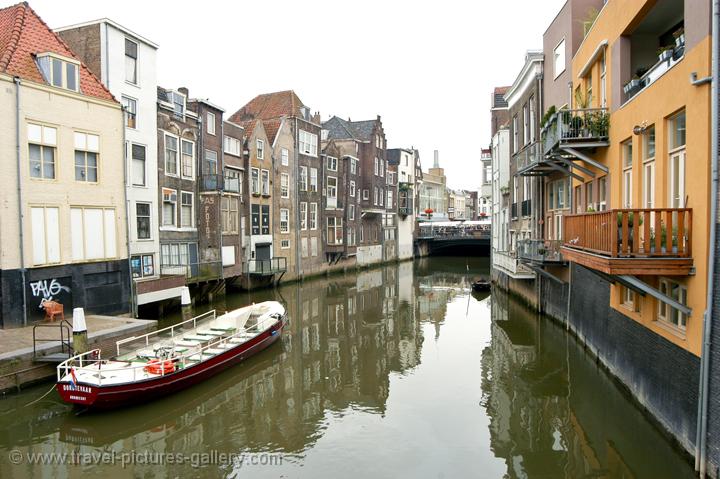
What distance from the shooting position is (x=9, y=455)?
10258mm

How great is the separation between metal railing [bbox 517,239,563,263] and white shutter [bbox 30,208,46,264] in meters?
17.5

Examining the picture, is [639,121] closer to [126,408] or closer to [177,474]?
[177,474]

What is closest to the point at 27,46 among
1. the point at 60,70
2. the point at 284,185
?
the point at 60,70

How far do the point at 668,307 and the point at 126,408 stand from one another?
12368 millimetres

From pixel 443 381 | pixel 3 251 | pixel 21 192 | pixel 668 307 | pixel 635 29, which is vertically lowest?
pixel 443 381

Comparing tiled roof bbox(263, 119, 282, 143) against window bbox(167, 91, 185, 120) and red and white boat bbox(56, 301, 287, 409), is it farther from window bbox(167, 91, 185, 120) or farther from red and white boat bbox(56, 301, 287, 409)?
red and white boat bbox(56, 301, 287, 409)

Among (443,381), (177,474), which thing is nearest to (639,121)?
(443,381)

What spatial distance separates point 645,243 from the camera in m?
9.01

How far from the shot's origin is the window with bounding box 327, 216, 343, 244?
44409mm

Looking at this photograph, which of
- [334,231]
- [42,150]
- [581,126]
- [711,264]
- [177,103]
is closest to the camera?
[711,264]

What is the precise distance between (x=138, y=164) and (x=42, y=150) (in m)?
7.01

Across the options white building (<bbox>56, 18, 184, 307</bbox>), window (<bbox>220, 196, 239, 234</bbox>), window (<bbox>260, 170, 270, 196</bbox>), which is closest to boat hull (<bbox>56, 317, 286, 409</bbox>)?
white building (<bbox>56, 18, 184, 307</bbox>)

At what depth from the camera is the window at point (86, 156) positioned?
59.7 feet

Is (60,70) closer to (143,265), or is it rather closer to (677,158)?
(143,265)
